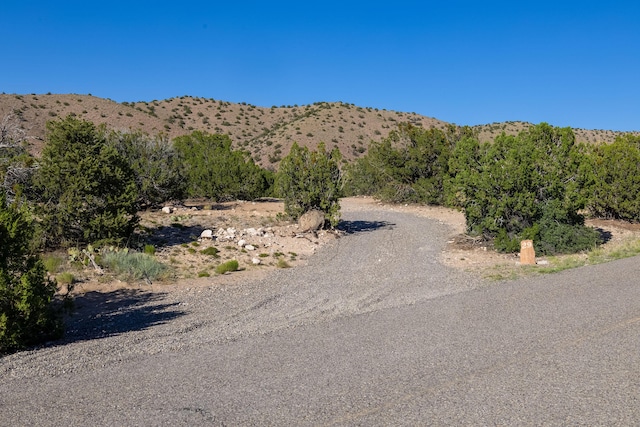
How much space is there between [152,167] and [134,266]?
10945 millimetres

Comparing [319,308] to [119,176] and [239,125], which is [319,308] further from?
[239,125]

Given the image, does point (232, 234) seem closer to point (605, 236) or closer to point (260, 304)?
point (260, 304)

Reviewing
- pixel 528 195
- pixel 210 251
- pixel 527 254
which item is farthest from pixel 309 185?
pixel 527 254

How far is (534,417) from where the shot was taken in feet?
15.6

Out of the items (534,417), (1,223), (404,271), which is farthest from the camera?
(404,271)

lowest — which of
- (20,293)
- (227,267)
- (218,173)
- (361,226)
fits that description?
(227,267)

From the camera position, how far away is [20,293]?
294 inches

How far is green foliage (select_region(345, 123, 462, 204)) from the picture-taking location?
31375 mm

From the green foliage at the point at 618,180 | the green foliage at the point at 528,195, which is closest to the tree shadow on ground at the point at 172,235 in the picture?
the green foliage at the point at 528,195

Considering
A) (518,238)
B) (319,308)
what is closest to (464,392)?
(319,308)

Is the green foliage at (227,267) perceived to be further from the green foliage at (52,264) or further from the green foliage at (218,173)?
the green foliage at (218,173)

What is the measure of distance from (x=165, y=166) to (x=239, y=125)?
52.1m

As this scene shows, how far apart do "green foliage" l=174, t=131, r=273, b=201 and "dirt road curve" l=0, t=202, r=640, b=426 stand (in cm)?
1796

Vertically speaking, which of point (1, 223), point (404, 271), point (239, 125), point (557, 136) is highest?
point (239, 125)
